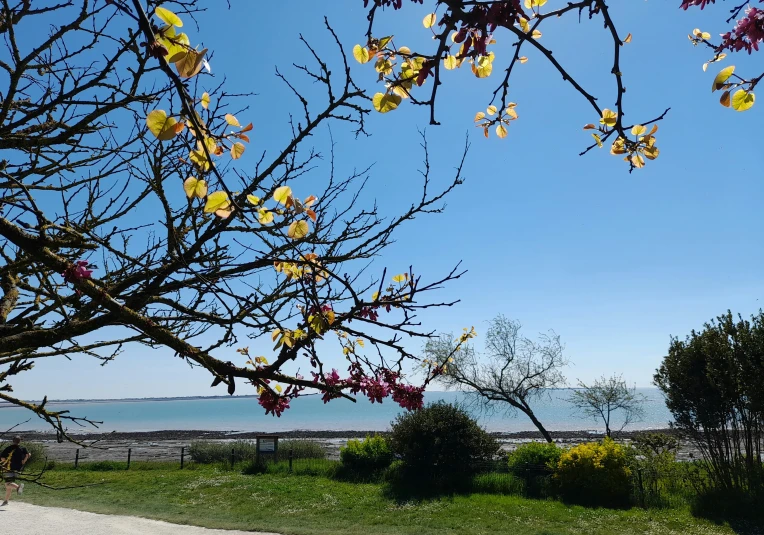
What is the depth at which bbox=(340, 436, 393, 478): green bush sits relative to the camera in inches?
605

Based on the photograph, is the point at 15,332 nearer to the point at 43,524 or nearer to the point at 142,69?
the point at 142,69

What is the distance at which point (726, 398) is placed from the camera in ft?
36.7

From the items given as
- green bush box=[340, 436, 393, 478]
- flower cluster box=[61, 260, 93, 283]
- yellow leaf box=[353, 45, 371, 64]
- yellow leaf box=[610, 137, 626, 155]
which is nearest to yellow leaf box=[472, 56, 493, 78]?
yellow leaf box=[353, 45, 371, 64]

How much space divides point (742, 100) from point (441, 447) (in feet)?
44.8

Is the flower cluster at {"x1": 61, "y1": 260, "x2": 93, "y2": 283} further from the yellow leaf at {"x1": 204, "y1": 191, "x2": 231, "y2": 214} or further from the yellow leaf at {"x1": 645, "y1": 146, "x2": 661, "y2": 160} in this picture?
the yellow leaf at {"x1": 645, "y1": 146, "x2": 661, "y2": 160}

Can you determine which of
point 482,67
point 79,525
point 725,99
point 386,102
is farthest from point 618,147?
point 79,525

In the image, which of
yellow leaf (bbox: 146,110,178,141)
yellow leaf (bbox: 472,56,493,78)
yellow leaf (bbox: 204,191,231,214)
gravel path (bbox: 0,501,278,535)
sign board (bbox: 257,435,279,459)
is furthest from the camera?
sign board (bbox: 257,435,279,459)

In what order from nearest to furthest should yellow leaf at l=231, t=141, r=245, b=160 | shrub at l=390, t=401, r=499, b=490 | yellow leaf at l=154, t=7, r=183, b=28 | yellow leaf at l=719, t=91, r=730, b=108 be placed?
yellow leaf at l=154, t=7, r=183, b=28
yellow leaf at l=719, t=91, r=730, b=108
yellow leaf at l=231, t=141, r=245, b=160
shrub at l=390, t=401, r=499, b=490

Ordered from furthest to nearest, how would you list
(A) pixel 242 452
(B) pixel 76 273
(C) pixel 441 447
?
(A) pixel 242 452
(C) pixel 441 447
(B) pixel 76 273

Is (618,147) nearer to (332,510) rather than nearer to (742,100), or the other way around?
(742,100)

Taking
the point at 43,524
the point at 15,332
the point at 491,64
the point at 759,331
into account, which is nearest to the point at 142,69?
the point at 15,332

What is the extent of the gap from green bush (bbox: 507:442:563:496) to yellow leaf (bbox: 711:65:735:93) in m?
13.0

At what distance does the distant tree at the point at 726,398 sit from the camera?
35.5 ft

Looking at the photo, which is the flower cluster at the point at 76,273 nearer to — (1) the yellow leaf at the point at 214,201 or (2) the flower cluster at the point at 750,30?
(1) the yellow leaf at the point at 214,201
